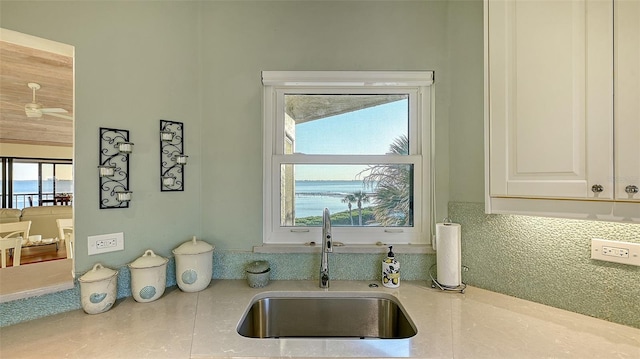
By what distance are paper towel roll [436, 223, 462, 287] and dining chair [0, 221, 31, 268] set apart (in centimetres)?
306

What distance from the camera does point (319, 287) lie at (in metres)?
1.38

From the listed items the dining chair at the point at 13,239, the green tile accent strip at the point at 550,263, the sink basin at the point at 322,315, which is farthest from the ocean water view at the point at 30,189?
the green tile accent strip at the point at 550,263

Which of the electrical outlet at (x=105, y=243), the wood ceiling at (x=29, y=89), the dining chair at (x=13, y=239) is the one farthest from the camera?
the dining chair at (x=13, y=239)

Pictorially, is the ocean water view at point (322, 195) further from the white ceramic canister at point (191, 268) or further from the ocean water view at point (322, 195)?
the white ceramic canister at point (191, 268)

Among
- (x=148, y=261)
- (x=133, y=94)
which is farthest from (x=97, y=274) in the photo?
(x=133, y=94)

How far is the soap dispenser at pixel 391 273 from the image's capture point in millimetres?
1370

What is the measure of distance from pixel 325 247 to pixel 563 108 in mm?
1078

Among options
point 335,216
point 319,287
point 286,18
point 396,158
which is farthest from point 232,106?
point 319,287

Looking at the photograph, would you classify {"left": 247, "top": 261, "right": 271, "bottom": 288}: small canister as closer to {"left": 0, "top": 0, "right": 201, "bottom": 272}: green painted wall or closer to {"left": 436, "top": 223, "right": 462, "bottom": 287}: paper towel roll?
{"left": 0, "top": 0, "right": 201, "bottom": 272}: green painted wall

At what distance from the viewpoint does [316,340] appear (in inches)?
36.8

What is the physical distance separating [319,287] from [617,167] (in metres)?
1.22

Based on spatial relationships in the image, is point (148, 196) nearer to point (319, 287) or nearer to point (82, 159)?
point (82, 159)

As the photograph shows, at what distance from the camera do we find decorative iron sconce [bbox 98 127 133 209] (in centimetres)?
122

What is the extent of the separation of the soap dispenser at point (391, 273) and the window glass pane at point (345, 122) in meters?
0.60
